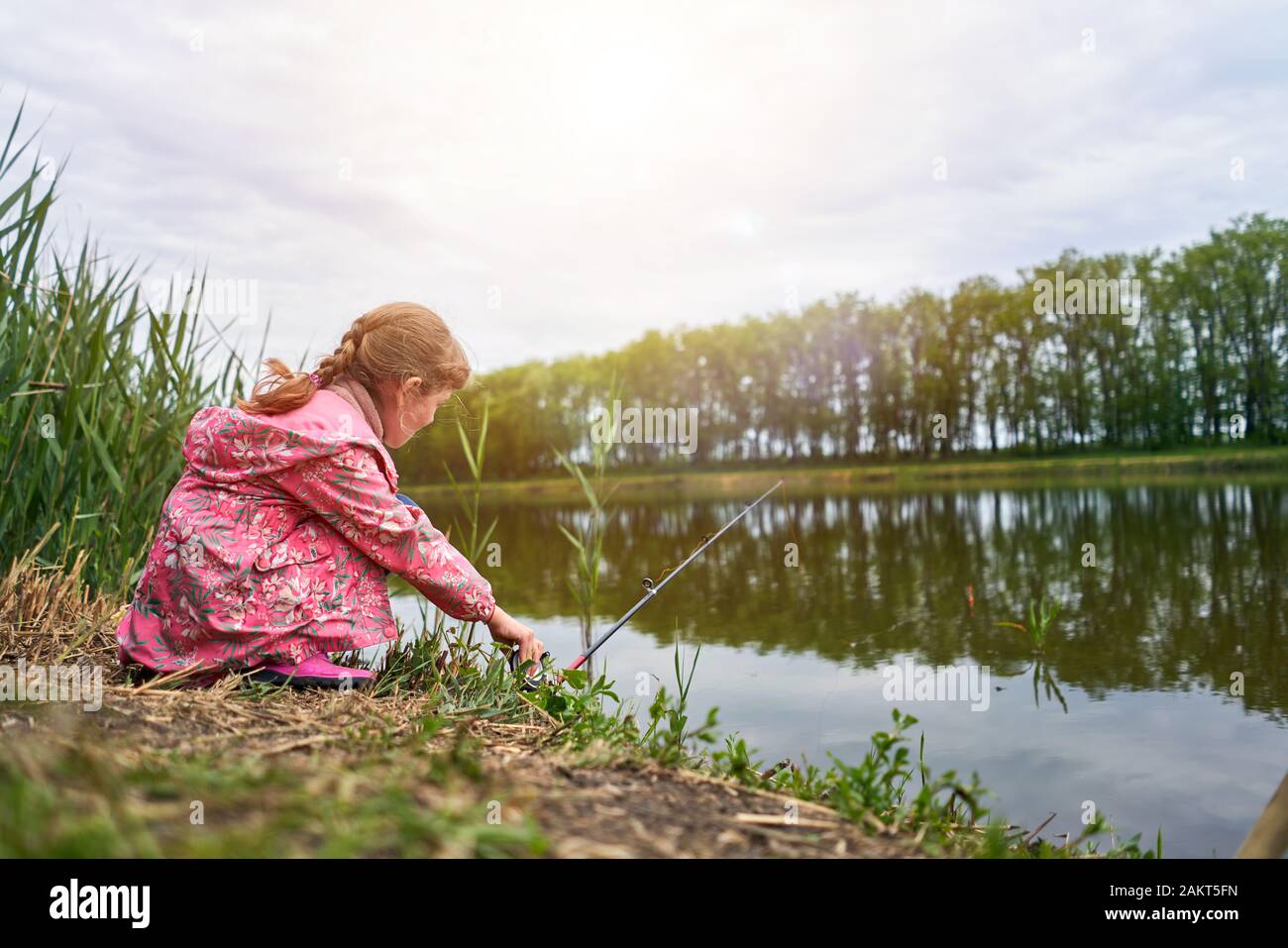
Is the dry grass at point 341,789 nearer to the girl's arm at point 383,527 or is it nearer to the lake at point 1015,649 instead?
the girl's arm at point 383,527

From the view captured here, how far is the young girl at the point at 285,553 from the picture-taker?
8.23 ft

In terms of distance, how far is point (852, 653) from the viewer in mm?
7625

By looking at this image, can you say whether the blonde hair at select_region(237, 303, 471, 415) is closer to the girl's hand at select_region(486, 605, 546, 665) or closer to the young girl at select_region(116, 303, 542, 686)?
the young girl at select_region(116, 303, 542, 686)

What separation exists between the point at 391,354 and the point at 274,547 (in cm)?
73

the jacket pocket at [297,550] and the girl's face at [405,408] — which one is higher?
the girl's face at [405,408]

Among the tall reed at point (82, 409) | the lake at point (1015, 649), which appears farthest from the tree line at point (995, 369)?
the tall reed at point (82, 409)

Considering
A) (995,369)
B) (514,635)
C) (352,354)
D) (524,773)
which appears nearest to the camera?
(524,773)

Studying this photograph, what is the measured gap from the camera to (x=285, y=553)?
2562 mm

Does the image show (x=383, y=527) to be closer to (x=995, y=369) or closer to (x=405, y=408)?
(x=405, y=408)

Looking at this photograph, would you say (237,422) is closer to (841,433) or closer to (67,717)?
(67,717)

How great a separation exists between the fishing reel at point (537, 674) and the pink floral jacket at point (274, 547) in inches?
12.8

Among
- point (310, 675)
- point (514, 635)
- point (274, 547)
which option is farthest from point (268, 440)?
point (514, 635)

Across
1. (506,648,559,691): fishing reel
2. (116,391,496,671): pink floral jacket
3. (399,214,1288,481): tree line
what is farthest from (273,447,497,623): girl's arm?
(399,214,1288,481): tree line
